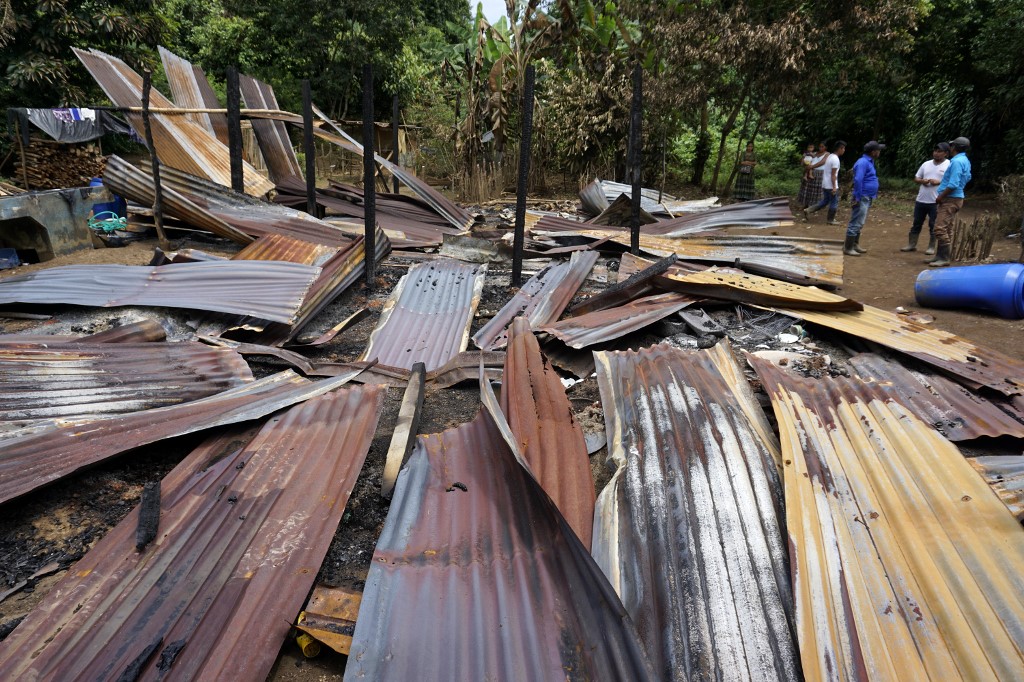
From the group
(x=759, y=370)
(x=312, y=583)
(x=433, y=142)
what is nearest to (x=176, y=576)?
(x=312, y=583)

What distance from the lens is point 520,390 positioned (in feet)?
10.8

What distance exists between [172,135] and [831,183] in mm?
11425

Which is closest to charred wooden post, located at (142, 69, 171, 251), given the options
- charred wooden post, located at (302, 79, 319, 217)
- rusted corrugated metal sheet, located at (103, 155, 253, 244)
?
rusted corrugated metal sheet, located at (103, 155, 253, 244)

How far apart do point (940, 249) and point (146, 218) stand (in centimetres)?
1078

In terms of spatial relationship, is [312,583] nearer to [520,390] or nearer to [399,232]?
[520,390]

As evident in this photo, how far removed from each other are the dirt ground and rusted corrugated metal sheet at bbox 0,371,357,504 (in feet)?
0.35

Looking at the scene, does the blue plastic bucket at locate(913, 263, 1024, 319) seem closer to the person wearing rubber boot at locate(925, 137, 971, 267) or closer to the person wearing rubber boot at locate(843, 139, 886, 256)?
the person wearing rubber boot at locate(925, 137, 971, 267)

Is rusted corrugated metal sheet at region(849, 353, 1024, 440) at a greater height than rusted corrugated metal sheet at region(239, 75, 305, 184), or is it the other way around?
rusted corrugated metal sheet at region(239, 75, 305, 184)

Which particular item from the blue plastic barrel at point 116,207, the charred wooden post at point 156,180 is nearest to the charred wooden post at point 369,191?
the charred wooden post at point 156,180

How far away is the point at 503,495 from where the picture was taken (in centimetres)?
244

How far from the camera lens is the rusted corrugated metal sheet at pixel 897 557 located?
1.75 m

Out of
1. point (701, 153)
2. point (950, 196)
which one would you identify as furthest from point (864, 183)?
point (701, 153)

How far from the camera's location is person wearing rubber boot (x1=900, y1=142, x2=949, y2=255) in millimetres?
8203

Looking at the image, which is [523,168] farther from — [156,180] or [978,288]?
[978,288]
